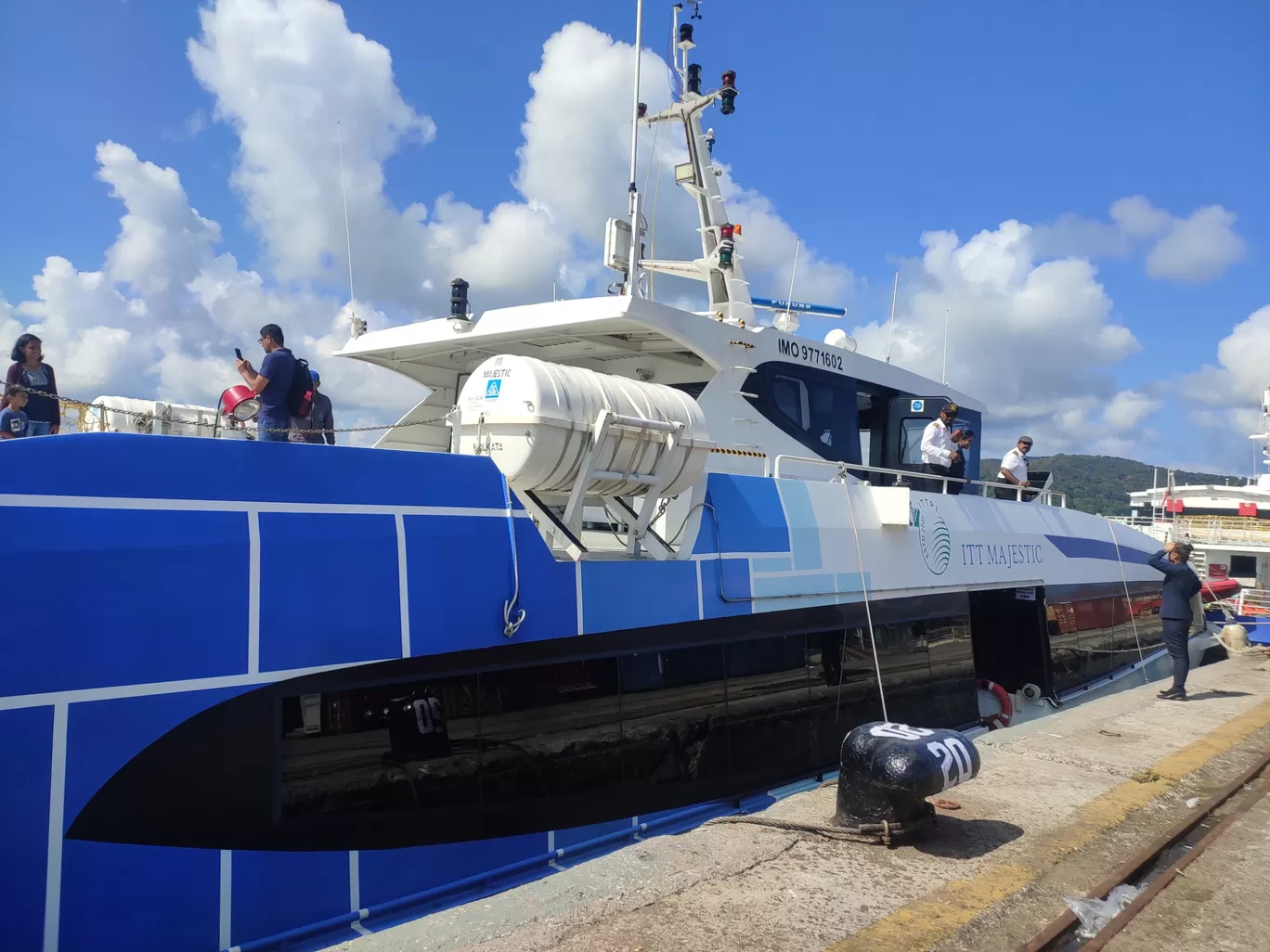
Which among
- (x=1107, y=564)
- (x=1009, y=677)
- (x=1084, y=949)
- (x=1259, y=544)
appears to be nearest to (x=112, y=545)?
(x=1084, y=949)

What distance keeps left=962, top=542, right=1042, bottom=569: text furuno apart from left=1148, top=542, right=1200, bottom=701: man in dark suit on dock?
1.18m

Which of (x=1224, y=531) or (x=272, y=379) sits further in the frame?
(x=1224, y=531)

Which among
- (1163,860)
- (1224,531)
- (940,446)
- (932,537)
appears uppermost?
(940,446)

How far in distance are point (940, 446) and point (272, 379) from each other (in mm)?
6326

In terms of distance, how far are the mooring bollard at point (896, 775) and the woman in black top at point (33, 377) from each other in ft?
15.4

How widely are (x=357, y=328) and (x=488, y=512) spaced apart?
443 centimetres

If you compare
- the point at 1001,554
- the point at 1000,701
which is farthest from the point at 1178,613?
the point at 1000,701

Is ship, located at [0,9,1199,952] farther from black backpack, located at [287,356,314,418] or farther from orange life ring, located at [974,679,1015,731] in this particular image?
orange life ring, located at [974,679,1015,731]

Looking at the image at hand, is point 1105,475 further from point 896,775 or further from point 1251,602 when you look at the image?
point 896,775

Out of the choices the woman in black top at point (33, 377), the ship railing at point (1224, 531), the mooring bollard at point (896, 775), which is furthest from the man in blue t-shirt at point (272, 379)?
the ship railing at point (1224, 531)

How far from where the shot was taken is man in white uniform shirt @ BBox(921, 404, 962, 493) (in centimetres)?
870

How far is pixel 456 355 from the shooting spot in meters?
8.03

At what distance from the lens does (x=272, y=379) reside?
16.5 feet

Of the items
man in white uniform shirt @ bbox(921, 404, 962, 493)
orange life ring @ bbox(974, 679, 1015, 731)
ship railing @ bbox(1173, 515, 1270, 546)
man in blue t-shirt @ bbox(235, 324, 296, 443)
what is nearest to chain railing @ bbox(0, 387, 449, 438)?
man in blue t-shirt @ bbox(235, 324, 296, 443)
